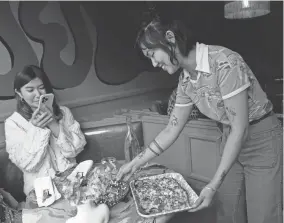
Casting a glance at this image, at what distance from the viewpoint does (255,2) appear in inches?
132

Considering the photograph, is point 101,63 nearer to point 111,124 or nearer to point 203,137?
point 111,124

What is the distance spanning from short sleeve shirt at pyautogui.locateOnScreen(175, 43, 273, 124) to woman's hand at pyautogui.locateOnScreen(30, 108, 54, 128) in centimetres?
98

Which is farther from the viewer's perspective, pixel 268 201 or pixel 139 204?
pixel 268 201


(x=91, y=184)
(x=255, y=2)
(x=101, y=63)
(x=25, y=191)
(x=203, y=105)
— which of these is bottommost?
(x=25, y=191)

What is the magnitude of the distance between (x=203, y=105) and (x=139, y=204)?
56 cm

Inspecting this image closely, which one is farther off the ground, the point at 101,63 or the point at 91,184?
the point at 101,63

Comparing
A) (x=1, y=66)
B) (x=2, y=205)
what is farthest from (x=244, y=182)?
(x=1, y=66)

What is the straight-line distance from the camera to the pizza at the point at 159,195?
1272mm

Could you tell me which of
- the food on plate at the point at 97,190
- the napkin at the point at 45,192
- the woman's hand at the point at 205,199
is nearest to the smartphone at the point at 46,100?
the napkin at the point at 45,192

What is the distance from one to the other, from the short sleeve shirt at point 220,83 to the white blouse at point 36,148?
1.02 meters

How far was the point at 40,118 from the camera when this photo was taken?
1.92 m

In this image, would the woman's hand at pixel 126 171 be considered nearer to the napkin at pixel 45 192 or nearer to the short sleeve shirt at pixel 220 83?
the napkin at pixel 45 192

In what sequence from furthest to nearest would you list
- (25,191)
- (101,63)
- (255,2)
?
(255,2) < (101,63) < (25,191)

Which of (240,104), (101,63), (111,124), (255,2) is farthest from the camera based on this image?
(255,2)
